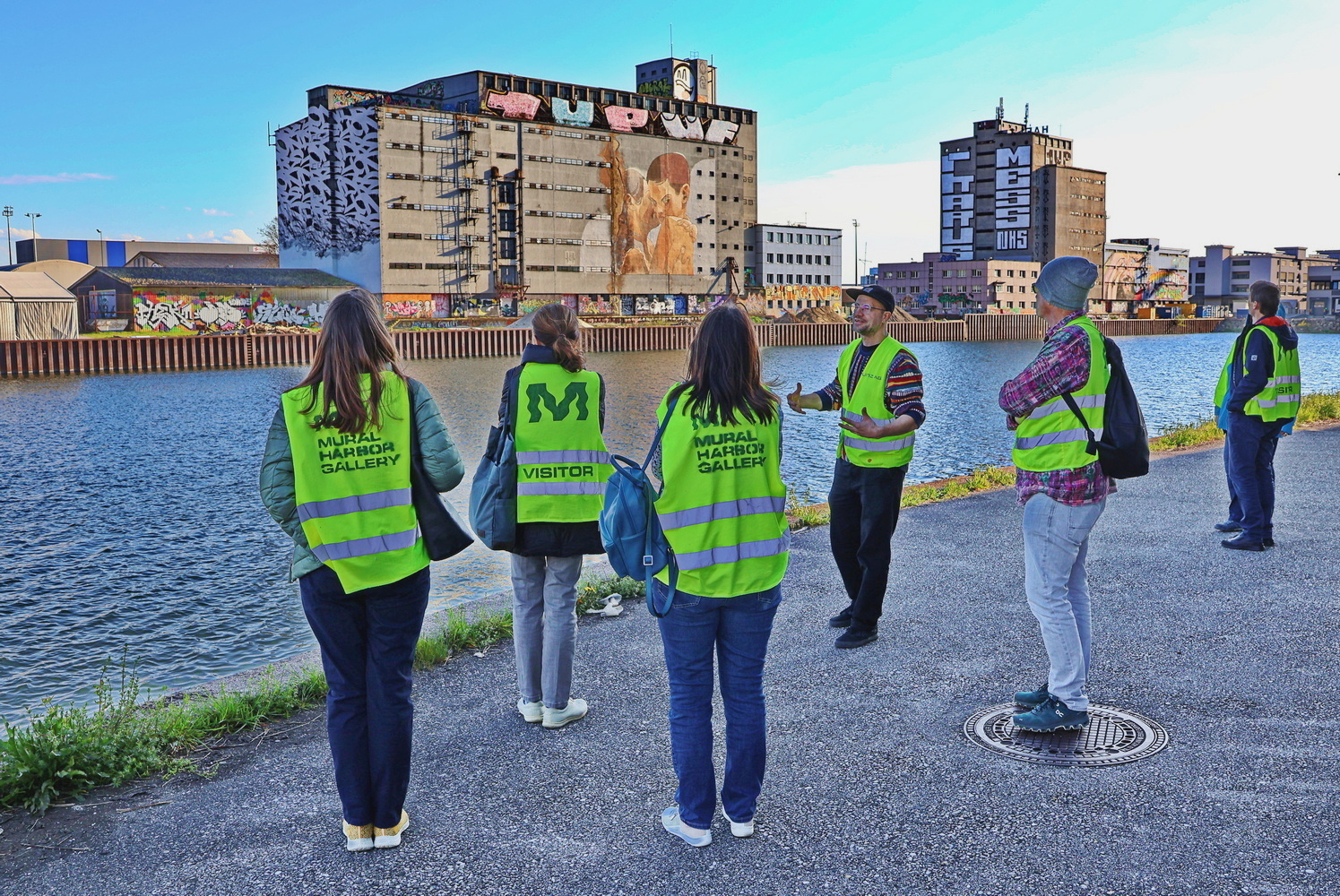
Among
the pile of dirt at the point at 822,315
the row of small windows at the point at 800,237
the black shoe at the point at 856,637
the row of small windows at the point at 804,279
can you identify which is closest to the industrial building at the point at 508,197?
the row of small windows at the point at 800,237

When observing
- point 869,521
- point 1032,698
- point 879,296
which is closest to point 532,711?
point 869,521

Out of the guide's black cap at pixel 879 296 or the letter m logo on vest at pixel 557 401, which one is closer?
the letter m logo on vest at pixel 557 401

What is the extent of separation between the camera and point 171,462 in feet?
96.3

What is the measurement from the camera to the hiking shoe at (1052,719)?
5.26 m

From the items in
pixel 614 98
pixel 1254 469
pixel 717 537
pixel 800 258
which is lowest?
pixel 1254 469

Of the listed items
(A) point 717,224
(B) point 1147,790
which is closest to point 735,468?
(B) point 1147,790

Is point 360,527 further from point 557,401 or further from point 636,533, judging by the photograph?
point 557,401

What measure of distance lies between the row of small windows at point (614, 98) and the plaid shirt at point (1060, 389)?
334 ft

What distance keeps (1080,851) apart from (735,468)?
77.6 inches

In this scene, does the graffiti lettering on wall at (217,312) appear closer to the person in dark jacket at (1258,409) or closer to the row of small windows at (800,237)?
the row of small windows at (800,237)

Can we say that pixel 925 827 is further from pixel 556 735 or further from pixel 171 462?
pixel 171 462

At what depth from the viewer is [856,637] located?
22.4ft

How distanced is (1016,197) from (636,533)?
170990 mm

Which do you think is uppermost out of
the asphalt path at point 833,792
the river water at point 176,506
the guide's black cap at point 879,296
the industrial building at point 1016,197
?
the industrial building at point 1016,197
